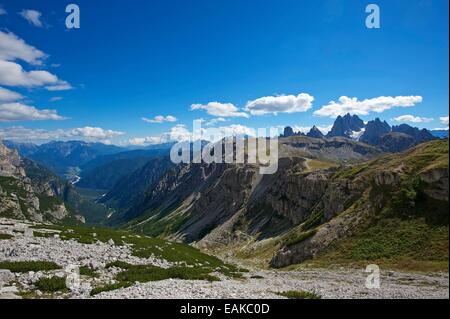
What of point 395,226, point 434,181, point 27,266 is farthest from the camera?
Result: point 395,226

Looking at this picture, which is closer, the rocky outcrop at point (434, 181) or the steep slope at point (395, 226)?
the steep slope at point (395, 226)

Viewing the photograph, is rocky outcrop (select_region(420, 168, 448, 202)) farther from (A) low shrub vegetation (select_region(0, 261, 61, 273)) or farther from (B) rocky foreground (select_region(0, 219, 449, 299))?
(A) low shrub vegetation (select_region(0, 261, 61, 273))

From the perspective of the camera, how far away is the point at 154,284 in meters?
26.7

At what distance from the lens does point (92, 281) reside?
28828 millimetres

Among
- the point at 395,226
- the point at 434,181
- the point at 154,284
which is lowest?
the point at 154,284

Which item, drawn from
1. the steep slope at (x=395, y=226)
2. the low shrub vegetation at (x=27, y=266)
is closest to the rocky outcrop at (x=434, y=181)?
the steep slope at (x=395, y=226)

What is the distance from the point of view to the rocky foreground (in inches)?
912

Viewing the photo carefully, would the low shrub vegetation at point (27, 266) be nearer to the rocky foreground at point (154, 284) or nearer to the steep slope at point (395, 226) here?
the rocky foreground at point (154, 284)

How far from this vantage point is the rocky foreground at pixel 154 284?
23.2m

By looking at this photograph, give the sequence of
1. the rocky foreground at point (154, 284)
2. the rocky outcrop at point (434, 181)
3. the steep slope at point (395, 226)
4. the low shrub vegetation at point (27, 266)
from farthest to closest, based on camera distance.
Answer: the rocky outcrop at point (434, 181) → the steep slope at point (395, 226) → the low shrub vegetation at point (27, 266) → the rocky foreground at point (154, 284)

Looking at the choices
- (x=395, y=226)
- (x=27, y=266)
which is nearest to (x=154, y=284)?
(x=27, y=266)

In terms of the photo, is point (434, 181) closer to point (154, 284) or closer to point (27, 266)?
point (154, 284)

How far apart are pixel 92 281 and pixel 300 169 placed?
127553mm

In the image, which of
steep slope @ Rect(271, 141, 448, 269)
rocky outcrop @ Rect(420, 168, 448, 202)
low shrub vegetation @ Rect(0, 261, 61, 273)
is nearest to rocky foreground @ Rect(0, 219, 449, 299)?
low shrub vegetation @ Rect(0, 261, 61, 273)
